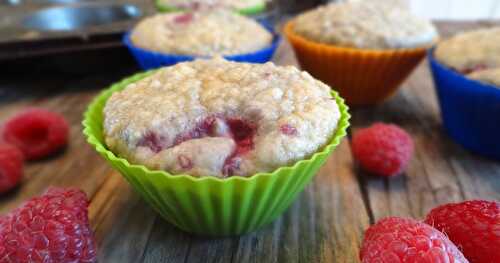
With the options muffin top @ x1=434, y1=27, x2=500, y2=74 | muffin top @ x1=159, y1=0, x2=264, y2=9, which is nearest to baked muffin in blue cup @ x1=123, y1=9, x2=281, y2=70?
muffin top @ x1=159, y1=0, x2=264, y2=9

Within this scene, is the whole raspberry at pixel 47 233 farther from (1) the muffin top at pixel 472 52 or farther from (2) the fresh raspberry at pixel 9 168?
(1) the muffin top at pixel 472 52

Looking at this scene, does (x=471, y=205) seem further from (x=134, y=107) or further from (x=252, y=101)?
(x=134, y=107)

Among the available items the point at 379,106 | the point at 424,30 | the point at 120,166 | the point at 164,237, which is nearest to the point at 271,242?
the point at 164,237

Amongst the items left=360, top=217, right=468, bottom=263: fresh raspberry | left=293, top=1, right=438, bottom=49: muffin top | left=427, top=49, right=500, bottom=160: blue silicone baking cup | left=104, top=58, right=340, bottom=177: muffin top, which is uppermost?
left=104, top=58, right=340, bottom=177: muffin top

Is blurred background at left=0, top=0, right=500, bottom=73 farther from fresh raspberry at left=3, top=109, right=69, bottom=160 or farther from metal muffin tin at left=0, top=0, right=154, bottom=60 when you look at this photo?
fresh raspberry at left=3, top=109, right=69, bottom=160

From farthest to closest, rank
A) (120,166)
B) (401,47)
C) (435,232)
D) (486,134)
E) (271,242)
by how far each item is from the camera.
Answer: (401,47), (486,134), (271,242), (120,166), (435,232)

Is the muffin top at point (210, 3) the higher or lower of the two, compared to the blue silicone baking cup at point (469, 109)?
higher

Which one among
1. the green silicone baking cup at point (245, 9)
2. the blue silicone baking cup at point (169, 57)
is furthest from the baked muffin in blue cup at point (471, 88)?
the green silicone baking cup at point (245, 9)
